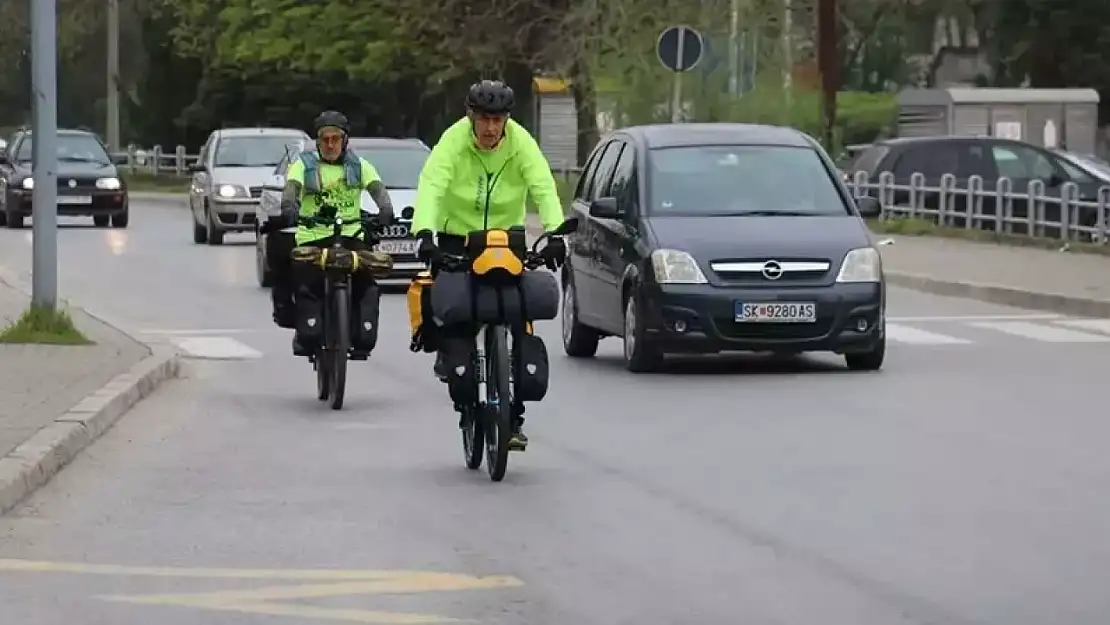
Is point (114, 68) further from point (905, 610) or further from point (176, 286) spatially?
point (905, 610)

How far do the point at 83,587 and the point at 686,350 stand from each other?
8769 mm

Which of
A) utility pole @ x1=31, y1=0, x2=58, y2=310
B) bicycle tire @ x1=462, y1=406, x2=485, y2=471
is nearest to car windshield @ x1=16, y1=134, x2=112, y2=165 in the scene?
utility pole @ x1=31, y1=0, x2=58, y2=310

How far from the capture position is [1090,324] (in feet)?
74.2

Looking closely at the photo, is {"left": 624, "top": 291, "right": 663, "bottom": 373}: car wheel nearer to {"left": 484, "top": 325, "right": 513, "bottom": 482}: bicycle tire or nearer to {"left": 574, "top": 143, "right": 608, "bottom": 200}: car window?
{"left": 574, "top": 143, "right": 608, "bottom": 200}: car window

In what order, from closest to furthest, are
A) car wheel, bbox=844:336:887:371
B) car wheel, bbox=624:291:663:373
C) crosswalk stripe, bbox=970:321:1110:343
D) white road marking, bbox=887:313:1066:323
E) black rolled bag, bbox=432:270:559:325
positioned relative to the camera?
black rolled bag, bbox=432:270:559:325, car wheel, bbox=624:291:663:373, car wheel, bbox=844:336:887:371, crosswalk stripe, bbox=970:321:1110:343, white road marking, bbox=887:313:1066:323

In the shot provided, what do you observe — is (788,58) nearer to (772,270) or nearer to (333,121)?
(772,270)

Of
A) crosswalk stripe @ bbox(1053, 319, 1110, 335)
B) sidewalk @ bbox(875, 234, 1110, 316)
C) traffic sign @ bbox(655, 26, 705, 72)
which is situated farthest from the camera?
traffic sign @ bbox(655, 26, 705, 72)

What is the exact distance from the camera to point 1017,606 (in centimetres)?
834

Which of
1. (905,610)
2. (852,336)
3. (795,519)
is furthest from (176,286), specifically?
(905,610)

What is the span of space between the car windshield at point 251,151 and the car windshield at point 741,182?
20.5 m

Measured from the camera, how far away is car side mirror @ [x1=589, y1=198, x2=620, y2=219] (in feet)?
57.1

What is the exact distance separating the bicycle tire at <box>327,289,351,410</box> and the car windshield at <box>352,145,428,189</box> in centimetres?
1267

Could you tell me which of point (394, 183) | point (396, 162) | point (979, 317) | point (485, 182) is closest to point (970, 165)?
point (396, 162)

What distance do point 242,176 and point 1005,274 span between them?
13502mm
